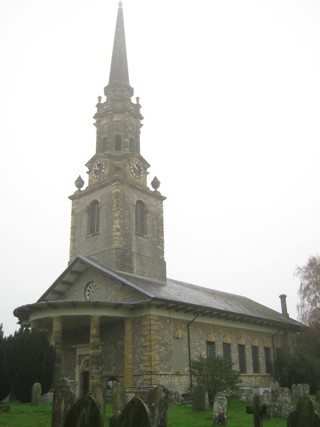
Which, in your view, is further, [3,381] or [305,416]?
[3,381]

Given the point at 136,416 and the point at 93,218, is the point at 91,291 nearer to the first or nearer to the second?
the point at 93,218

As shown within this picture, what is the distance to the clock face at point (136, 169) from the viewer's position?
3378 cm

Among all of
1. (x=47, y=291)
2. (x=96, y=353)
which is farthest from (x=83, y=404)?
(x=47, y=291)

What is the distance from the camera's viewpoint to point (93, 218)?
32531 millimetres

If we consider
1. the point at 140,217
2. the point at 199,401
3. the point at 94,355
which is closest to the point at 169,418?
the point at 199,401

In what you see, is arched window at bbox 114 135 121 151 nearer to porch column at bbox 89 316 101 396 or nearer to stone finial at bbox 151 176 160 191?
stone finial at bbox 151 176 160 191

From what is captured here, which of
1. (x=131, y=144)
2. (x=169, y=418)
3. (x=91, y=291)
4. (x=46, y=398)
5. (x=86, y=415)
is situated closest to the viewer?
(x=86, y=415)

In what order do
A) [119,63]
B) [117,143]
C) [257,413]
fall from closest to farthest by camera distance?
[257,413] < [117,143] < [119,63]

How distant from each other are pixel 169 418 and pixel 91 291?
13073 mm

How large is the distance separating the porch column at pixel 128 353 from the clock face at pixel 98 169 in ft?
43.5

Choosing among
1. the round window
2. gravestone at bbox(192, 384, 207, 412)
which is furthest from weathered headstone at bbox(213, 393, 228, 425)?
the round window

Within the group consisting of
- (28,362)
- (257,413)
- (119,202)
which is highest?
(119,202)

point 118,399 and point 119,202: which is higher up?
point 119,202

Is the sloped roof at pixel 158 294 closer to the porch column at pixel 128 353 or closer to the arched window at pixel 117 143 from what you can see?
the porch column at pixel 128 353
